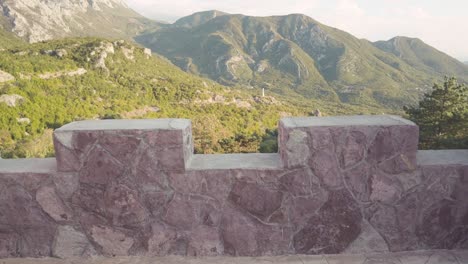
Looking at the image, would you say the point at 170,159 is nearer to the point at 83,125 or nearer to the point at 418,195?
the point at 83,125

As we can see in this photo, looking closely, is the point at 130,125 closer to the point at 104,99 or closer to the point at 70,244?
the point at 70,244

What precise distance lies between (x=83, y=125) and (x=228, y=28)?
131 metres

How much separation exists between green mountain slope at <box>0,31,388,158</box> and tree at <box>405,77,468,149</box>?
416 inches

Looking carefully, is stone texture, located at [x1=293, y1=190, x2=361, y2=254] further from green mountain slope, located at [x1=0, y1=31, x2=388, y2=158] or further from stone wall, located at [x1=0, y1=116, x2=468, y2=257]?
green mountain slope, located at [x1=0, y1=31, x2=388, y2=158]

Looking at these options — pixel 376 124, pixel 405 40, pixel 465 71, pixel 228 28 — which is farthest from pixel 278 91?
pixel 376 124

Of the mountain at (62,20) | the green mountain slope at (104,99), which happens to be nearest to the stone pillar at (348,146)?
the green mountain slope at (104,99)

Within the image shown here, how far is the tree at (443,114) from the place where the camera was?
68.8 feet

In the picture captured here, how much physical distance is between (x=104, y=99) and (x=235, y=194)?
3830cm

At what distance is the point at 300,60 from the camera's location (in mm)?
103125

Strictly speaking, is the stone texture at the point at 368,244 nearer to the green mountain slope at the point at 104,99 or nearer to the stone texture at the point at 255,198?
the stone texture at the point at 255,198


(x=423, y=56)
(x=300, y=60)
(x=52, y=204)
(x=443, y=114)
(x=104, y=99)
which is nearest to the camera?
(x=52, y=204)

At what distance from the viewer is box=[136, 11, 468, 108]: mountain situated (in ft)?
292

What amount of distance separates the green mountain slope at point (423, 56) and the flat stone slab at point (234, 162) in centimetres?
12194

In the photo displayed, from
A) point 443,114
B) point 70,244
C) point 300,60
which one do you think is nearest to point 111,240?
point 70,244
